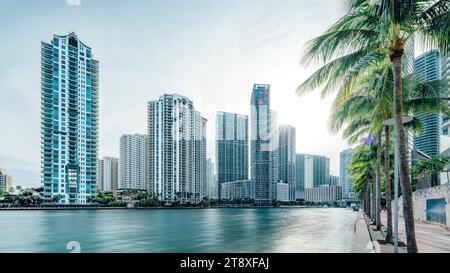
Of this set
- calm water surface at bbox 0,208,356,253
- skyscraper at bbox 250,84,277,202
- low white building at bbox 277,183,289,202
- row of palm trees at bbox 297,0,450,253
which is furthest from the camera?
calm water surface at bbox 0,208,356,253

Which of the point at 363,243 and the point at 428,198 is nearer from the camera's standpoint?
the point at 363,243

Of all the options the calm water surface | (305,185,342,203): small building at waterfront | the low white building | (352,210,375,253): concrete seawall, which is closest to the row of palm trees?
(352,210,375,253): concrete seawall

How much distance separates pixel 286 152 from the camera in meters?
4.61

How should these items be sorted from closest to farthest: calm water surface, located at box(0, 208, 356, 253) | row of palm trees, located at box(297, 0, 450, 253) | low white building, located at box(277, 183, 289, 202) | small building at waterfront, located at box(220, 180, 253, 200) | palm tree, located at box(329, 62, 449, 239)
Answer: row of palm trees, located at box(297, 0, 450, 253) → palm tree, located at box(329, 62, 449, 239) → small building at waterfront, located at box(220, 180, 253, 200) → low white building, located at box(277, 183, 289, 202) → calm water surface, located at box(0, 208, 356, 253)

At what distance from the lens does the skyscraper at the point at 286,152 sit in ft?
11.1

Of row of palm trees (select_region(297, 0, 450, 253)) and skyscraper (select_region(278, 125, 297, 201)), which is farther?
row of palm trees (select_region(297, 0, 450, 253))

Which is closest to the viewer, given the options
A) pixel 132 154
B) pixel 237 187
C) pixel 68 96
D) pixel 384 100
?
pixel 68 96

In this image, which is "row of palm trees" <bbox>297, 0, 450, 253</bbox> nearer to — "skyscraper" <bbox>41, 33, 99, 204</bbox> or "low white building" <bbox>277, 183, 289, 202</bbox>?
"skyscraper" <bbox>41, 33, 99, 204</bbox>

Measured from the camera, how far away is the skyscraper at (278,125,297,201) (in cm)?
339

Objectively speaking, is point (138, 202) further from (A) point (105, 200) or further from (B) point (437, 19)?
(B) point (437, 19)

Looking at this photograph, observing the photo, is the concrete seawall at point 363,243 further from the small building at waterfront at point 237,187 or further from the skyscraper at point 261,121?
the small building at waterfront at point 237,187

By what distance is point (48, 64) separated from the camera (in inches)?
119

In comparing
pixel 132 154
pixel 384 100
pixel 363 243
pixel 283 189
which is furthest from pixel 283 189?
pixel 363 243

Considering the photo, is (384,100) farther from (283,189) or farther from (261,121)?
(283,189)
